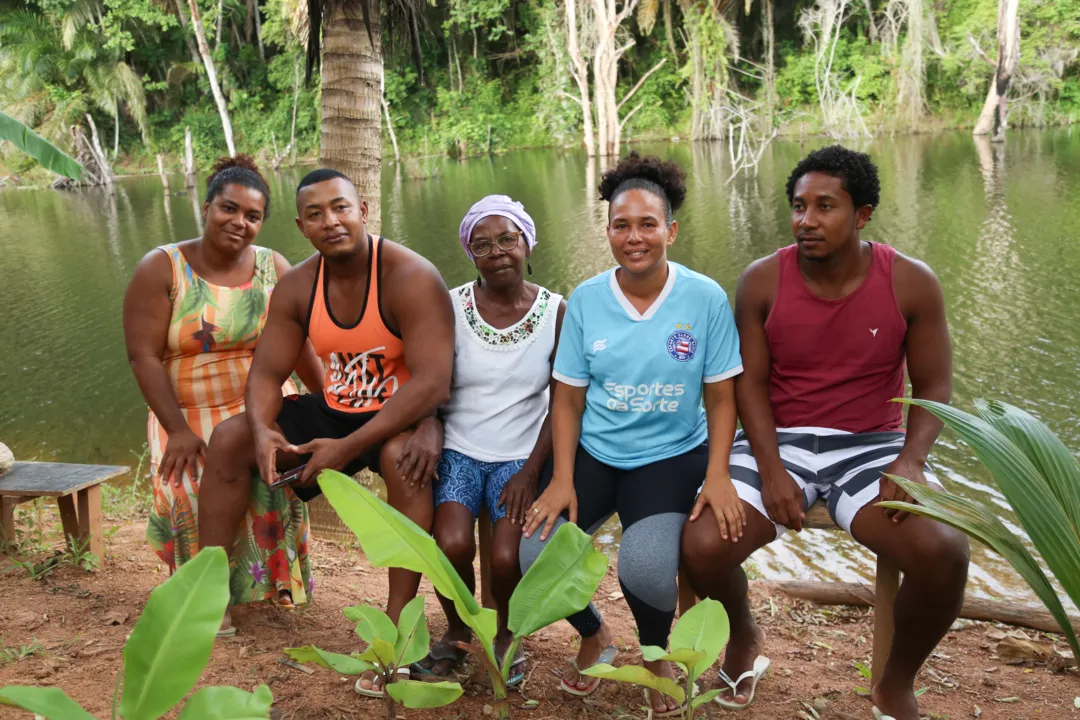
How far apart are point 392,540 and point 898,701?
152 centimetres

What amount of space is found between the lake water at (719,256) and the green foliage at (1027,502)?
2.91 metres

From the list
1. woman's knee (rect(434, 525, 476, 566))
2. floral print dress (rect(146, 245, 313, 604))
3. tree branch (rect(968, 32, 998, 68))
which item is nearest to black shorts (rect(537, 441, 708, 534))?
woman's knee (rect(434, 525, 476, 566))

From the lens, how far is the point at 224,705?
1.69 metres

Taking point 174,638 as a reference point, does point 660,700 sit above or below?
below

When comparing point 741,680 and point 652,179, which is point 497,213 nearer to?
point 652,179

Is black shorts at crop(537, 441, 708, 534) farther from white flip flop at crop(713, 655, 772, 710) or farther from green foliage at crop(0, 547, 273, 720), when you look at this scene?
green foliage at crop(0, 547, 273, 720)

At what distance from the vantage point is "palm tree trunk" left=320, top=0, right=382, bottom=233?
477cm

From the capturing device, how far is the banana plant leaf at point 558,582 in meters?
2.12

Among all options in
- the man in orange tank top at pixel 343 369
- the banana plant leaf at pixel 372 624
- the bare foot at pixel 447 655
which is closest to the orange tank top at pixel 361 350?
the man in orange tank top at pixel 343 369

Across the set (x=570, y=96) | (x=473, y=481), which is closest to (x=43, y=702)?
(x=473, y=481)

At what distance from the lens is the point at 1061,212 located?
1270 cm

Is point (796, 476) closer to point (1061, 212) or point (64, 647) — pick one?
point (64, 647)

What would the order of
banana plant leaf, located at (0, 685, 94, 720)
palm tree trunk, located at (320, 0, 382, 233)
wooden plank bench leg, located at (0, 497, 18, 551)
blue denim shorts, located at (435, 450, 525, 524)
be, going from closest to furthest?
banana plant leaf, located at (0, 685, 94, 720) < blue denim shorts, located at (435, 450, 525, 524) < wooden plank bench leg, located at (0, 497, 18, 551) < palm tree trunk, located at (320, 0, 382, 233)

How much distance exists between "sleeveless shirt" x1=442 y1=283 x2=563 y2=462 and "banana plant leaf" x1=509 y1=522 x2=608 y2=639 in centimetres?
88
